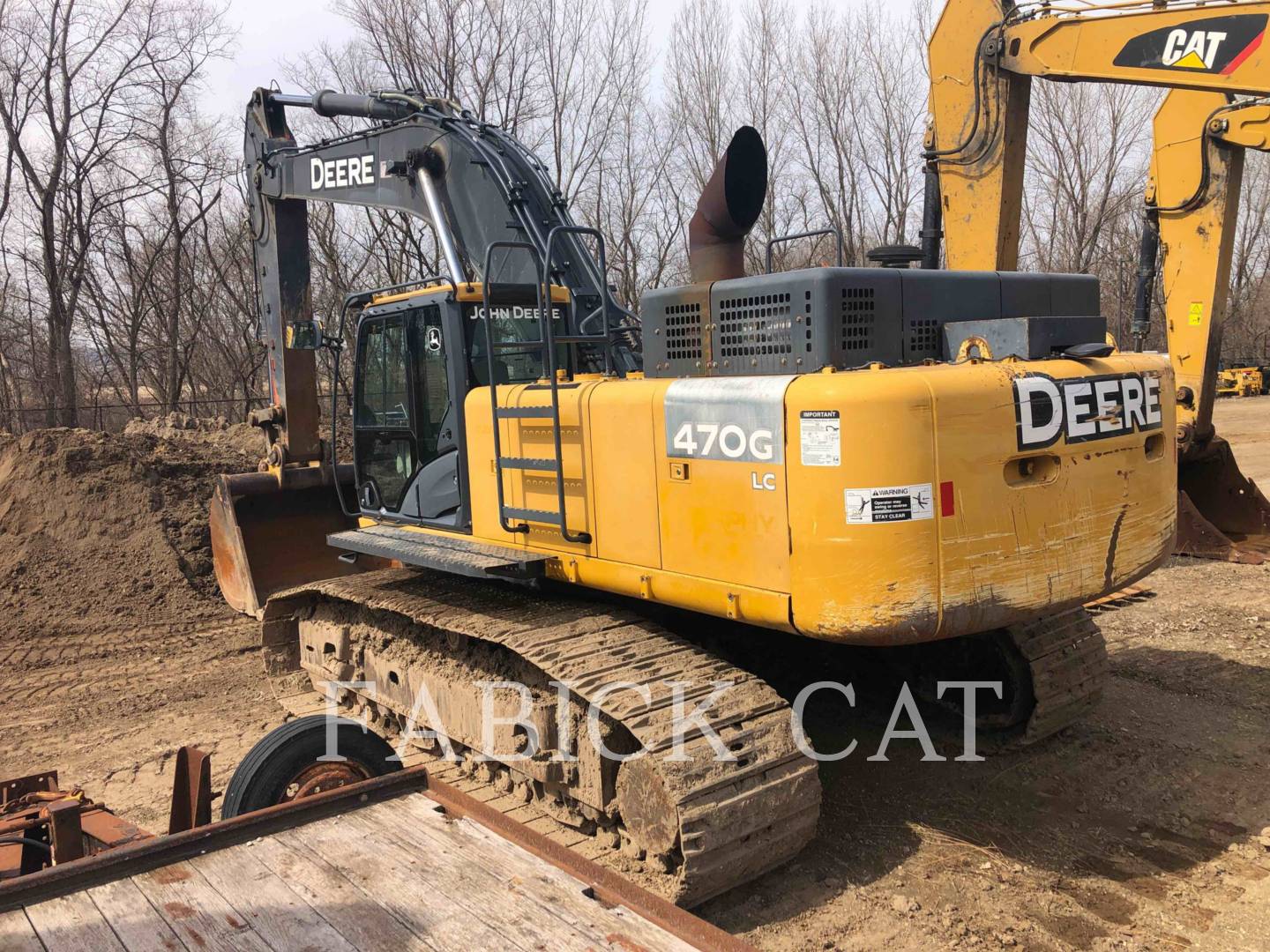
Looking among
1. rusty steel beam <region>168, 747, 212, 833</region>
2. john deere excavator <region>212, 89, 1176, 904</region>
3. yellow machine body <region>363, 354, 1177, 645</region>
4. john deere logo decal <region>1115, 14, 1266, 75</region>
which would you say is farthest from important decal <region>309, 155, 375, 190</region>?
john deere logo decal <region>1115, 14, 1266, 75</region>

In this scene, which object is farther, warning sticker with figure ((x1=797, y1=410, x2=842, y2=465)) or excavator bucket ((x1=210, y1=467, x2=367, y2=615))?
excavator bucket ((x1=210, y1=467, x2=367, y2=615))

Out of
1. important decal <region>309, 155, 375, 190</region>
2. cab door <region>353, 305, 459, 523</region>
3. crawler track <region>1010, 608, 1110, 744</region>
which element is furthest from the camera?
important decal <region>309, 155, 375, 190</region>

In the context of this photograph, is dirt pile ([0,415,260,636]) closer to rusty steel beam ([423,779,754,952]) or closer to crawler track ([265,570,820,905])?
crawler track ([265,570,820,905])

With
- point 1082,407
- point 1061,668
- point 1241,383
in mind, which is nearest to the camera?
point 1082,407

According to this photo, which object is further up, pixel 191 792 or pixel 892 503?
pixel 892 503

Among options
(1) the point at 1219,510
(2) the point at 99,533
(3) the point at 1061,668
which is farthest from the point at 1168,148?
A: (2) the point at 99,533

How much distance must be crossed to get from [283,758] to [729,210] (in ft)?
8.97

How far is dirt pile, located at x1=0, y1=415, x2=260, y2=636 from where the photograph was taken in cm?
844

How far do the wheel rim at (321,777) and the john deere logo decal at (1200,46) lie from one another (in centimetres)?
672

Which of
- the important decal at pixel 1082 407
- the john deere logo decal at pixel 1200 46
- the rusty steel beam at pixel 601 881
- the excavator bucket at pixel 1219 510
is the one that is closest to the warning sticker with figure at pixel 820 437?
the important decal at pixel 1082 407

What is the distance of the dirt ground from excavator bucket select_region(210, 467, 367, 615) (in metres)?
0.49

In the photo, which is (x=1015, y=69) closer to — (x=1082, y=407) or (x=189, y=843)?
(x=1082, y=407)

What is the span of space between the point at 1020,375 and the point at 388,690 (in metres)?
3.56

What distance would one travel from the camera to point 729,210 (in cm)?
407
